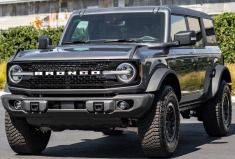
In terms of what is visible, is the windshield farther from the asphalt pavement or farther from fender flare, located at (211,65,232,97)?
fender flare, located at (211,65,232,97)

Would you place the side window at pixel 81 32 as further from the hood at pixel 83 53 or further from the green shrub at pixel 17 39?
the green shrub at pixel 17 39

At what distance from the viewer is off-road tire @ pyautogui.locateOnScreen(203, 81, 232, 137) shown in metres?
11.2

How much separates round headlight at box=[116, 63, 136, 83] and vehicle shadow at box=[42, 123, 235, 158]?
130cm

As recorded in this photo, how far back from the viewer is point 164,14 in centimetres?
1002

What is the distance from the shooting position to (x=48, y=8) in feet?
134

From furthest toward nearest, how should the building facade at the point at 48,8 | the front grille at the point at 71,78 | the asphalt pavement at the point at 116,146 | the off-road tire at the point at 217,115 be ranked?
1. the building facade at the point at 48,8
2. the off-road tire at the point at 217,115
3. the asphalt pavement at the point at 116,146
4. the front grille at the point at 71,78

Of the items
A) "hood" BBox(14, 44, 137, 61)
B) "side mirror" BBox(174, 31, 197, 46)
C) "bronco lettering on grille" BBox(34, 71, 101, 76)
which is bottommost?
"bronco lettering on grille" BBox(34, 71, 101, 76)

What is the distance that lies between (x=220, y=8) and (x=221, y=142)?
24.8 metres

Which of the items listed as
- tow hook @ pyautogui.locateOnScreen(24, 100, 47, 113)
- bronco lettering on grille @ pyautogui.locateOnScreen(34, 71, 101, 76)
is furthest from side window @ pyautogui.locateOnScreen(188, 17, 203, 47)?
tow hook @ pyautogui.locateOnScreen(24, 100, 47, 113)

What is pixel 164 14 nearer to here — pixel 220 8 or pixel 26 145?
pixel 26 145

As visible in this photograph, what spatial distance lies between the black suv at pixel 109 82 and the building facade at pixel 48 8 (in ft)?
85.3

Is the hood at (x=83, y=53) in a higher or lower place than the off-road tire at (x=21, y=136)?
higher

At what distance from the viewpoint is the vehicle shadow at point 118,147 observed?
949 cm

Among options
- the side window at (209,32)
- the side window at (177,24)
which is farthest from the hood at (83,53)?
the side window at (209,32)
